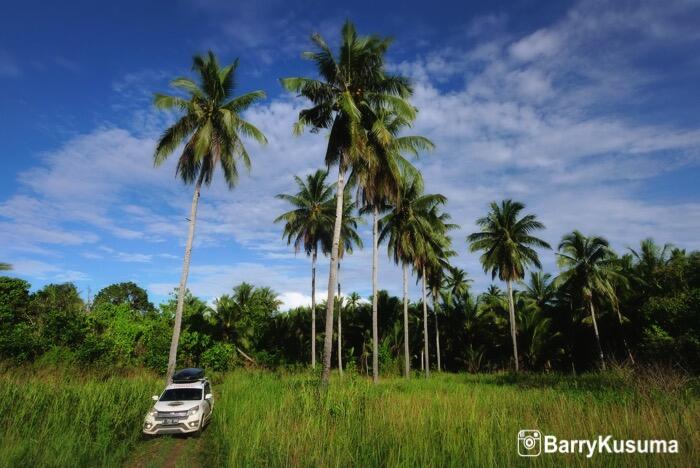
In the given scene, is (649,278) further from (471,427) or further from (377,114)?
(471,427)

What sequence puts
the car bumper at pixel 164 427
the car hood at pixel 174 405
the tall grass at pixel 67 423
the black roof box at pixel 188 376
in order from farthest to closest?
the black roof box at pixel 188 376, the car hood at pixel 174 405, the car bumper at pixel 164 427, the tall grass at pixel 67 423

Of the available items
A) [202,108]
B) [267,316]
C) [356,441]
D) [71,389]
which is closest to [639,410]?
[356,441]

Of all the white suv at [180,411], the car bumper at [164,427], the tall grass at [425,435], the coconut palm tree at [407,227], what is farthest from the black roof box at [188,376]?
the coconut palm tree at [407,227]

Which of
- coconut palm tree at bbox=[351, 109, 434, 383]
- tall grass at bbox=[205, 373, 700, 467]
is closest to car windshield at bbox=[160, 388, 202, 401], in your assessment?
tall grass at bbox=[205, 373, 700, 467]

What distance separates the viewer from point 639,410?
328 inches

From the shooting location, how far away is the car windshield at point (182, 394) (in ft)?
38.5

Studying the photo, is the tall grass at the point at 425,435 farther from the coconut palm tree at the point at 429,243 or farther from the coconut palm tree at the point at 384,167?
the coconut palm tree at the point at 429,243

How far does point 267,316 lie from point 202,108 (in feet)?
81.6

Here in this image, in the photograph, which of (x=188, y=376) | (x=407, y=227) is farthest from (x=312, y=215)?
(x=188, y=376)

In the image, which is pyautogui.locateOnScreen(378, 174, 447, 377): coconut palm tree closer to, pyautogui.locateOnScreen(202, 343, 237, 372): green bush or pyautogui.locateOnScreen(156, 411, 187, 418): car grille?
pyautogui.locateOnScreen(202, 343, 237, 372): green bush

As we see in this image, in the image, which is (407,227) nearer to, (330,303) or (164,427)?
(330,303)

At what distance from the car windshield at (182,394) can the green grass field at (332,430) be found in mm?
915

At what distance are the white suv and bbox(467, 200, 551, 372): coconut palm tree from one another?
28819 mm

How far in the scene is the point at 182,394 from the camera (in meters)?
11.9
